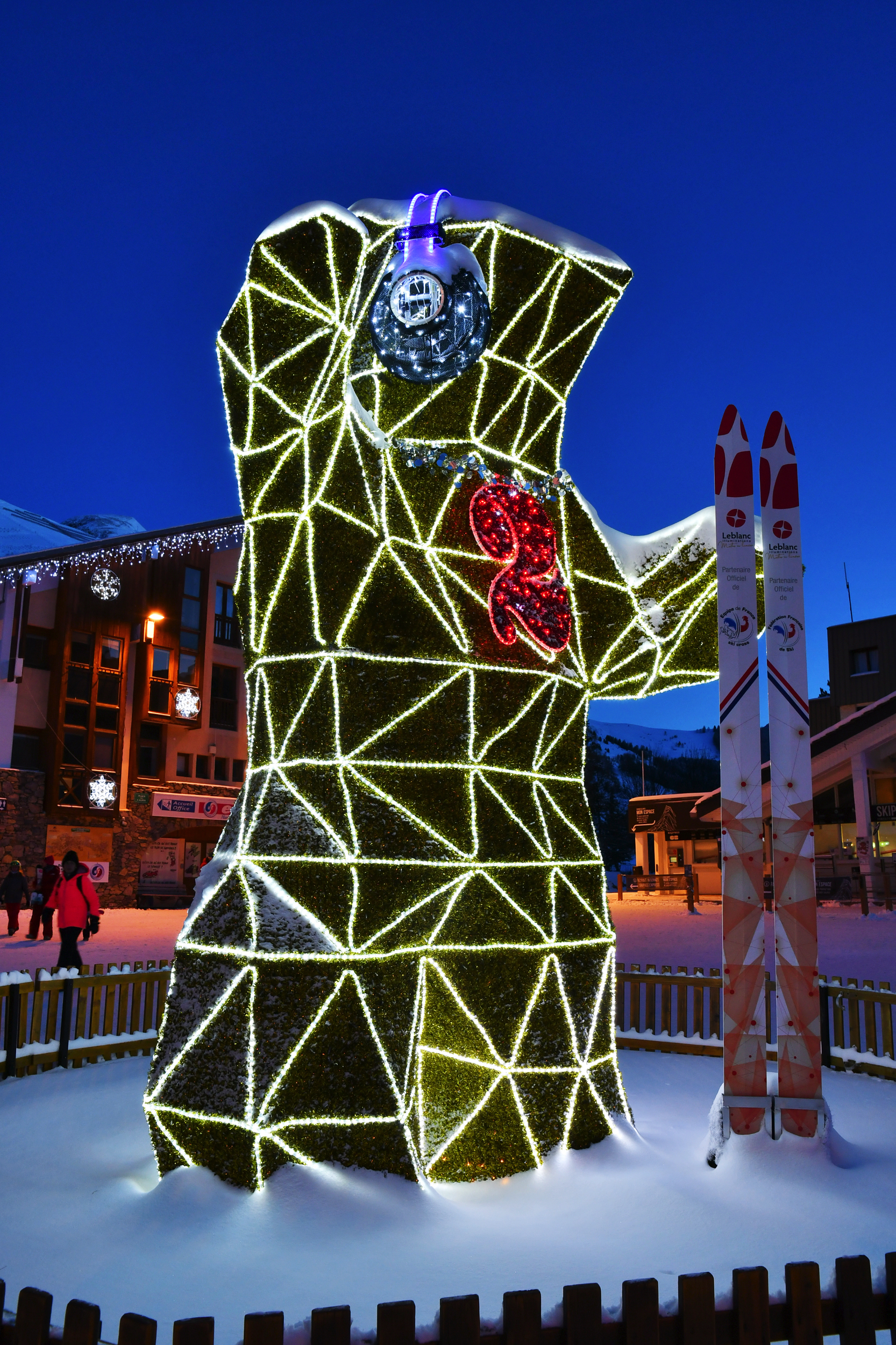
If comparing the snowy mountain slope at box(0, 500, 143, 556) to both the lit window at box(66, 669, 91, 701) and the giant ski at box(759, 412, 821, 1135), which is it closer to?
the lit window at box(66, 669, 91, 701)

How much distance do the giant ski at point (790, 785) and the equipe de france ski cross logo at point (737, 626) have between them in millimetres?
170

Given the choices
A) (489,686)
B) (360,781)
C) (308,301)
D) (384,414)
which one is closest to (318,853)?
(360,781)

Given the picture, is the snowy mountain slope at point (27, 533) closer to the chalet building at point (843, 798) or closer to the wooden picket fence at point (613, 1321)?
the chalet building at point (843, 798)

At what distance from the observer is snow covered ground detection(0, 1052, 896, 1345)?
374 cm

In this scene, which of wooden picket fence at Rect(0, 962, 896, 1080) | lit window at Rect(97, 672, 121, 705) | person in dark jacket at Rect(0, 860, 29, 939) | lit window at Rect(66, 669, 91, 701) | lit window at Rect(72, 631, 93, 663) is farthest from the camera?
lit window at Rect(97, 672, 121, 705)

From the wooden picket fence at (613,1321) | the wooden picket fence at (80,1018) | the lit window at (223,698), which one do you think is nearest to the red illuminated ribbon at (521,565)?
the wooden picket fence at (613,1321)

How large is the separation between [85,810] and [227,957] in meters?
24.9

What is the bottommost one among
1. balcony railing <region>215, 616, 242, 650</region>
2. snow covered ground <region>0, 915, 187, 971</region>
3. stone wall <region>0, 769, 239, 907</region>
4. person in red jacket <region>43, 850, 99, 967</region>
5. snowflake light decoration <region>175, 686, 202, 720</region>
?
snow covered ground <region>0, 915, 187, 971</region>

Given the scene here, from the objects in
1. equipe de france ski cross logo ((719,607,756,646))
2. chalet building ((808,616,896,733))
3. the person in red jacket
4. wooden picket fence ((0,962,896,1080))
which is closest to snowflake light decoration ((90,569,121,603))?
the person in red jacket

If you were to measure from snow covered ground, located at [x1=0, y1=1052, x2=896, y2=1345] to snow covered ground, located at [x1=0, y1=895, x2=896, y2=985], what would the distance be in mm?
5727

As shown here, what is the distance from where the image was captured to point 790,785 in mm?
5785

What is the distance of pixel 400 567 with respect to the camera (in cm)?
525

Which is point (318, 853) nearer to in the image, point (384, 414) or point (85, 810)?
point (384, 414)

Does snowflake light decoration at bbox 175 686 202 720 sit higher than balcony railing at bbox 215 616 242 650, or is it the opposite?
balcony railing at bbox 215 616 242 650
